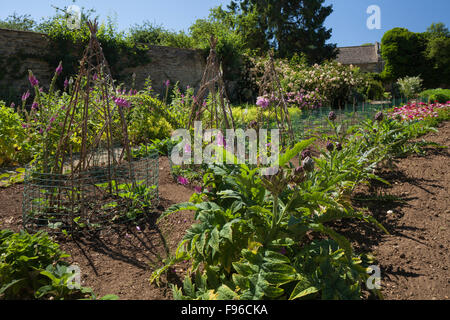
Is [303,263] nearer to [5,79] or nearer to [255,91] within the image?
[5,79]

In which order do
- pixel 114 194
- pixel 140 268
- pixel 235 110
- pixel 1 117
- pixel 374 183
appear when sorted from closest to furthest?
pixel 140 268 < pixel 114 194 < pixel 374 183 < pixel 1 117 < pixel 235 110

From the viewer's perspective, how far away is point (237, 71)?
1269 cm

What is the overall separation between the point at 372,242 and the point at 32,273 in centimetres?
191

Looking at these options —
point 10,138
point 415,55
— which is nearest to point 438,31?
point 415,55

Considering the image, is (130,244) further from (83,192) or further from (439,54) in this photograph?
(439,54)

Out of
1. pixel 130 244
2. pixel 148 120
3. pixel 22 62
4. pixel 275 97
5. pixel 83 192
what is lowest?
pixel 130 244

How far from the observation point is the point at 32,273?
1.55m

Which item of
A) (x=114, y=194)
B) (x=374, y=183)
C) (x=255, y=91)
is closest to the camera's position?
(x=114, y=194)

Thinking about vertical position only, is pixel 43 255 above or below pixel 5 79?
below

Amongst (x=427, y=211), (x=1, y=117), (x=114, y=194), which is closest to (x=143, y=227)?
(x=114, y=194)

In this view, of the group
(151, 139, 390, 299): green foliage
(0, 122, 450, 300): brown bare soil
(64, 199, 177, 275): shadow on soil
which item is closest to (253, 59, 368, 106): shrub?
(0, 122, 450, 300): brown bare soil

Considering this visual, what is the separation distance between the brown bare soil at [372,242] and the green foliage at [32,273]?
19cm
